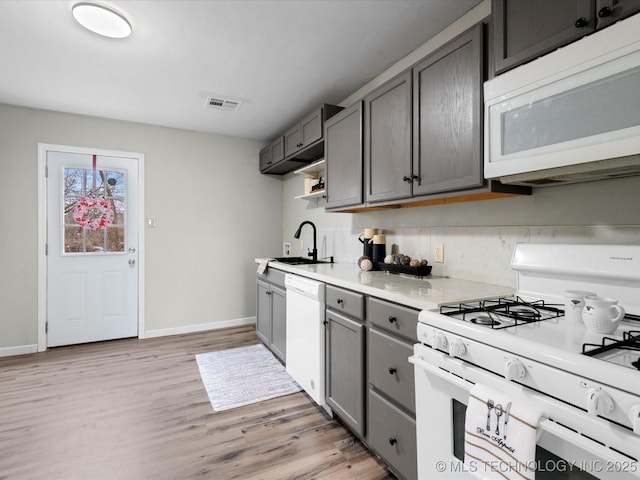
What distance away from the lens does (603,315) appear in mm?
1039

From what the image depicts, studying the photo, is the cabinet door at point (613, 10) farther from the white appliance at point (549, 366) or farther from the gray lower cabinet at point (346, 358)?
the gray lower cabinet at point (346, 358)

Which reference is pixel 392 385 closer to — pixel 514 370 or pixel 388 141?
pixel 514 370

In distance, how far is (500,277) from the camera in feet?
5.91

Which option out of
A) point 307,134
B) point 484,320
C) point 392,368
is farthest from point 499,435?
point 307,134

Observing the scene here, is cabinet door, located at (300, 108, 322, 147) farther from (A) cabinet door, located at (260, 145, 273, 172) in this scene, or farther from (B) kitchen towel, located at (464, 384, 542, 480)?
(B) kitchen towel, located at (464, 384, 542, 480)

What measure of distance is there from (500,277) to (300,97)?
2364 mm

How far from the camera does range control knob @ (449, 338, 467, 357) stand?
1126 mm

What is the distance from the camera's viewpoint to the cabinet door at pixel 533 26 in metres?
1.17

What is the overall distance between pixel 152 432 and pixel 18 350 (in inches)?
96.6

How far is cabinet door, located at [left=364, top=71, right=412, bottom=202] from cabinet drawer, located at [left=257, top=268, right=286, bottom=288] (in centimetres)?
108

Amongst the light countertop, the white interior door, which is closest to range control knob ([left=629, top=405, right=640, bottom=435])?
the light countertop

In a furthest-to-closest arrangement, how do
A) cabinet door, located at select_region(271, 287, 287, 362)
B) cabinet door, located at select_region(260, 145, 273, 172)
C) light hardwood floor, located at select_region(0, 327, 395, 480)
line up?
1. cabinet door, located at select_region(260, 145, 273, 172)
2. cabinet door, located at select_region(271, 287, 287, 362)
3. light hardwood floor, located at select_region(0, 327, 395, 480)

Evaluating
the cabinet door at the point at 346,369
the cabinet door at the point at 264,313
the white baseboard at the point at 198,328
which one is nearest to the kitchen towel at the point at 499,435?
the cabinet door at the point at 346,369

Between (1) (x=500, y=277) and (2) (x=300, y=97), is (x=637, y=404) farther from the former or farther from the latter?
(2) (x=300, y=97)
